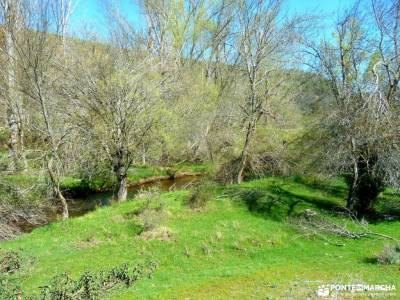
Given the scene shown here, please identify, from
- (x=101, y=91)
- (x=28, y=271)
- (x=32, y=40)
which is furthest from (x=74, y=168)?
(x=28, y=271)

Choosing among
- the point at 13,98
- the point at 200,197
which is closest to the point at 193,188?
the point at 200,197

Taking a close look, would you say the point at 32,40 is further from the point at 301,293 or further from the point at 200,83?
the point at 200,83

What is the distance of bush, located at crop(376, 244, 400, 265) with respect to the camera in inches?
407

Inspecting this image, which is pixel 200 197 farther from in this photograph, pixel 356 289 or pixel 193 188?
pixel 356 289

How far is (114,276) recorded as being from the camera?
9672 mm

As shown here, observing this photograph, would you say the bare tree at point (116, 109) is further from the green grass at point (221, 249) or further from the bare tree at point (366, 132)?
the bare tree at point (366, 132)

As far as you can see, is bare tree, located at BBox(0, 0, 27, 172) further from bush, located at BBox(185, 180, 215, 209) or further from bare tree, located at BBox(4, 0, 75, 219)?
bush, located at BBox(185, 180, 215, 209)

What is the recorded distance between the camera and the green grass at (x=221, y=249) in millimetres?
9195

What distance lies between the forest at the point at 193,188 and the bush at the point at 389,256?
0.13ft

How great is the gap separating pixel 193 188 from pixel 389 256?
902 cm

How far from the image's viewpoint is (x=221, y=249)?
42.5 feet

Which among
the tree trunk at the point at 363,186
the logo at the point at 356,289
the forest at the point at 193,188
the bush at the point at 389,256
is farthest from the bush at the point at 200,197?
the logo at the point at 356,289

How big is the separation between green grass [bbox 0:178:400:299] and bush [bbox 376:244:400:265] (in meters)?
0.34

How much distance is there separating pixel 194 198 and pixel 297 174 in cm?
728
